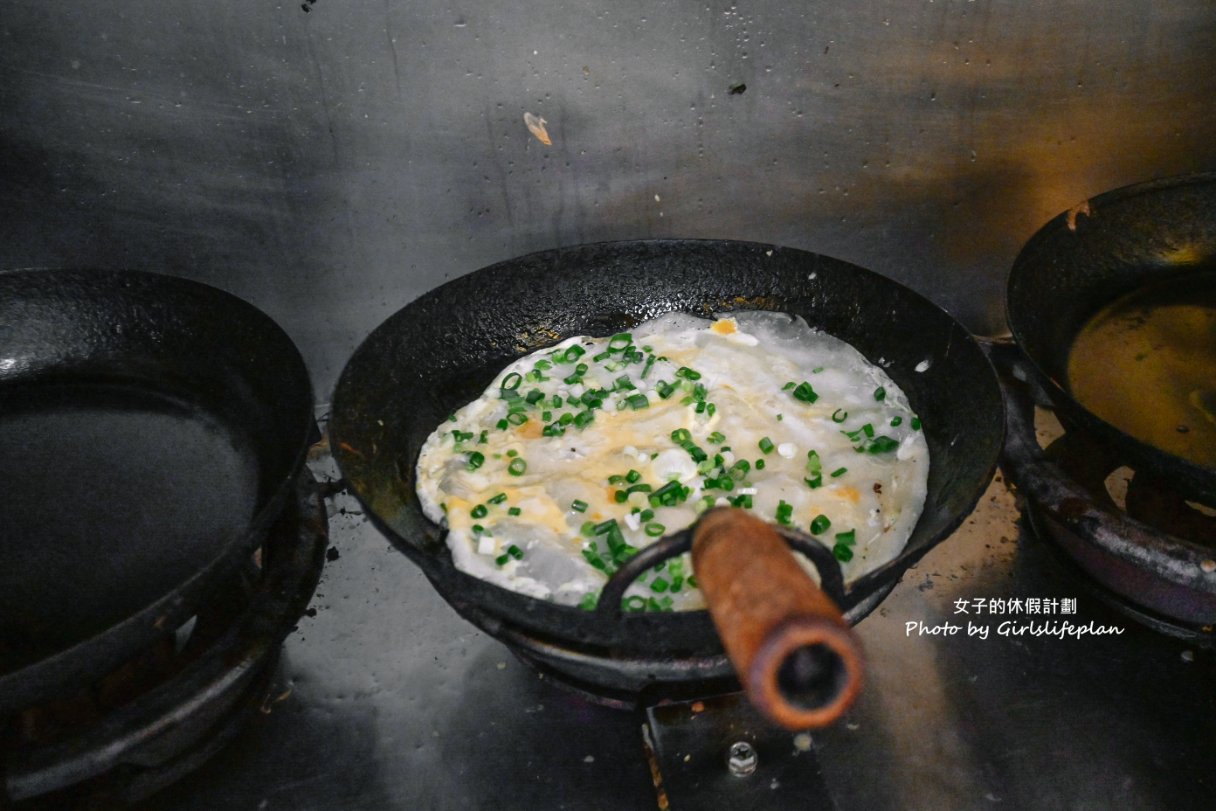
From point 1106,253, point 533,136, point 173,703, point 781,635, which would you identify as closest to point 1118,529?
point 1106,253

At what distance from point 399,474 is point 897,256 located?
1.90 metres

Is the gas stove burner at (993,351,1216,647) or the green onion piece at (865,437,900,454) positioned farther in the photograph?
the green onion piece at (865,437,900,454)

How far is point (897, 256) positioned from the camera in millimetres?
2932

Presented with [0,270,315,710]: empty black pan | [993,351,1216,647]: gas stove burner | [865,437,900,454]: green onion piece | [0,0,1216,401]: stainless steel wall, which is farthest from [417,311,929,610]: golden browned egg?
[0,0,1216,401]: stainless steel wall

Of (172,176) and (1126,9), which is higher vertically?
(1126,9)

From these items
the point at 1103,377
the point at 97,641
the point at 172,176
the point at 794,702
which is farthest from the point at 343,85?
the point at 1103,377

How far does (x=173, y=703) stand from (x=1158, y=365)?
8.31ft

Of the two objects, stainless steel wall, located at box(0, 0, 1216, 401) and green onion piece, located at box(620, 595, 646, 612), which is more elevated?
stainless steel wall, located at box(0, 0, 1216, 401)

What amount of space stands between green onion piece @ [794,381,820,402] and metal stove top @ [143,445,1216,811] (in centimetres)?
61

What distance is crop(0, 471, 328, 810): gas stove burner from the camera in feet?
5.16

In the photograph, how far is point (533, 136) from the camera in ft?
8.12

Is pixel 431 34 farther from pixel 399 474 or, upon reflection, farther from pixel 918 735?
pixel 918 735

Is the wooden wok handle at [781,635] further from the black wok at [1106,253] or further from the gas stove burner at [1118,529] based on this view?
the black wok at [1106,253]

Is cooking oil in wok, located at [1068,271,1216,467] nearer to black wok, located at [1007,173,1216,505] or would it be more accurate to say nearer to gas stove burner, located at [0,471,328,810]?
black wok, located at [1007,173,1216,505]
